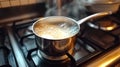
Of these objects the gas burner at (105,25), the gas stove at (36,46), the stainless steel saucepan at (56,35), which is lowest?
the gas stove at (36,46)

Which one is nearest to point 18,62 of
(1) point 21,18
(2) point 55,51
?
(2) point 55,51

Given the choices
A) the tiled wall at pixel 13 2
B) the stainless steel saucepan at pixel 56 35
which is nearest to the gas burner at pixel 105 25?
the stainless steel saucepan at pixel 56 35

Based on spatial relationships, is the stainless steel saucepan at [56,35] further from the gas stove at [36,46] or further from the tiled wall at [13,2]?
the tiled wall at [13,2]

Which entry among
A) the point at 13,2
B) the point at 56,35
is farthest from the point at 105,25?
the point at 13,2

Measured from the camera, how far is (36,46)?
2.11 ft

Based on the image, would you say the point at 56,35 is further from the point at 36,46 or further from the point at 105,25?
the point at 105,25

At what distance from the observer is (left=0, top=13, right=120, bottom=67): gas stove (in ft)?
1.89

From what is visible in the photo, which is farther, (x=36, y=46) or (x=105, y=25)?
(x=105, y=25)

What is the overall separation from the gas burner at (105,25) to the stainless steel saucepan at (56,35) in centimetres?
15

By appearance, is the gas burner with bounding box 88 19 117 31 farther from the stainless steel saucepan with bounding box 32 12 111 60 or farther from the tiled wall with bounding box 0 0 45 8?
the tiled wall with bounding box 0 0 45 8

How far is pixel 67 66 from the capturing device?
571mm

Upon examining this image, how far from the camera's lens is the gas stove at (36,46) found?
1.89ft

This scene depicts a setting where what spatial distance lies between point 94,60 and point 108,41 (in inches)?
6.7

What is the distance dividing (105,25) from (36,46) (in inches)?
15.2
